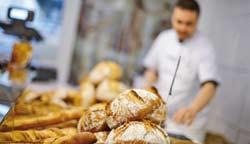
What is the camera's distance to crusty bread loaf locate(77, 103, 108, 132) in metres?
0.66

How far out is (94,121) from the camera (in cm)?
67

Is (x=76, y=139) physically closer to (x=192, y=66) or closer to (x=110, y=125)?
(x=110, y=125)

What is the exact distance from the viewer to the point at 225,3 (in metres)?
1.97

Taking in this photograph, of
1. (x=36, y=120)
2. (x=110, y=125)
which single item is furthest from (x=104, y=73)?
(x=110, y=125)

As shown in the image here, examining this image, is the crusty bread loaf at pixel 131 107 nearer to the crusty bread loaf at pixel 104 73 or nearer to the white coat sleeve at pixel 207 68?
the crusty bread loaf at pixel 104 73

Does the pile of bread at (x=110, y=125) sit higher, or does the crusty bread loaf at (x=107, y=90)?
the pile of bread at (x=110, y=125)

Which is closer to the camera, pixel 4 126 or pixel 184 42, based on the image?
pixel 4 126

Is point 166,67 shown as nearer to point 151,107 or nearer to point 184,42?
point 184,42

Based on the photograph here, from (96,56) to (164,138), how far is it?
2546 millimetres

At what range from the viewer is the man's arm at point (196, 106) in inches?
47.4

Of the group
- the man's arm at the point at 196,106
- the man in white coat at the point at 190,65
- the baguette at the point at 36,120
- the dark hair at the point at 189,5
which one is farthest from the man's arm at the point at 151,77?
the baguette at the point at 36,120

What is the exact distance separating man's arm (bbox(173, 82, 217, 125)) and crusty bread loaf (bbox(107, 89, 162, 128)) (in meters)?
0.56

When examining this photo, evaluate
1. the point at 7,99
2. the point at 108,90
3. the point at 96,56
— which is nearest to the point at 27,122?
the point at 7,99

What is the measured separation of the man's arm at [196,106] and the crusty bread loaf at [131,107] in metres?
0.56
